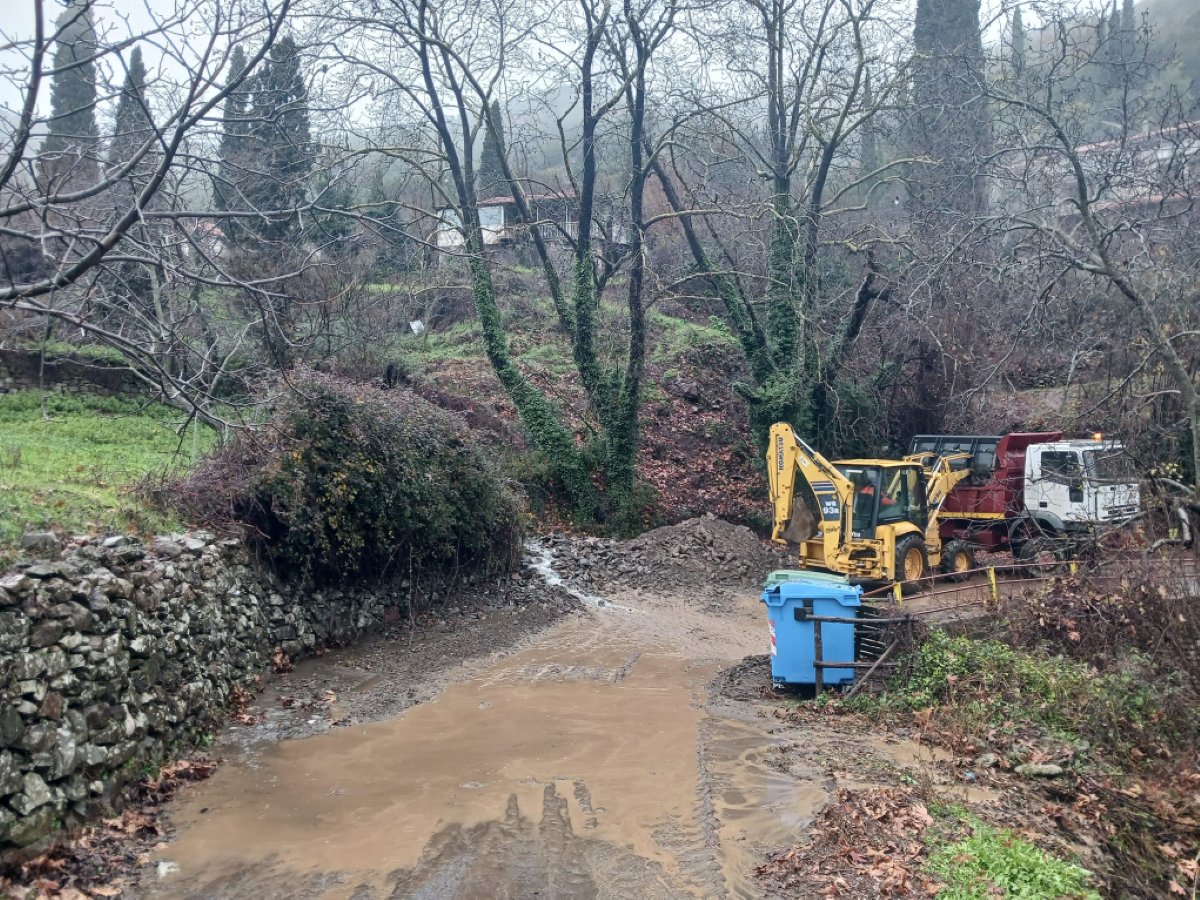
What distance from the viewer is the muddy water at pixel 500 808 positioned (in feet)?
21.7

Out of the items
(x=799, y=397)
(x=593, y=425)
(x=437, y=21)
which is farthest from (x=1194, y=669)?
(x=437, y=21)

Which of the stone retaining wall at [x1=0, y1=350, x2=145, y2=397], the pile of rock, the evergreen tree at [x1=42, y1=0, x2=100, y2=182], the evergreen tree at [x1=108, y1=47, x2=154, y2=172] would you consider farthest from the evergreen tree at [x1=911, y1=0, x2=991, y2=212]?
the stone retaining wall at [x1=0, y1=350, x2=145, y2=397]

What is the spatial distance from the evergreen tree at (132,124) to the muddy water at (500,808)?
537 cm

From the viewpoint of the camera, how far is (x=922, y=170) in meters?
24.0

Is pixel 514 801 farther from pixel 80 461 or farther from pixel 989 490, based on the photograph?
pixel 989 490

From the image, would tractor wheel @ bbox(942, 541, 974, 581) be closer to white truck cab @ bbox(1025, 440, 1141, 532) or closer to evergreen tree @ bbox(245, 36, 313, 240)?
white truck cab @ bbox(1025, 440, 1141, 532)

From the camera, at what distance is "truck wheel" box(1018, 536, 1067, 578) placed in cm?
1173

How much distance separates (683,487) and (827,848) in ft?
53.4

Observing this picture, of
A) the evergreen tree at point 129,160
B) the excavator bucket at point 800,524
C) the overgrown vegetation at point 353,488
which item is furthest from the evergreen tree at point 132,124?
the excavator bucket at point 800,524

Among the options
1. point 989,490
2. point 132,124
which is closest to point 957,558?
point 989,490

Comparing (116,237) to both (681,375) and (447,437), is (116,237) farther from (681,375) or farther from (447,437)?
(681,375)

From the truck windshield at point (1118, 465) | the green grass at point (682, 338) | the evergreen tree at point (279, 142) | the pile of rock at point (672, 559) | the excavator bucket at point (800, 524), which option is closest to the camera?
→ the evergreen tree at point (279, 142)

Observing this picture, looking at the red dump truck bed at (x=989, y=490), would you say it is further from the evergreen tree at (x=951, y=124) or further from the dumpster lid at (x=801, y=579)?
the dumpster lid at (x=801, y=579)

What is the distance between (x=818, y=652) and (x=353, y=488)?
6.59m
